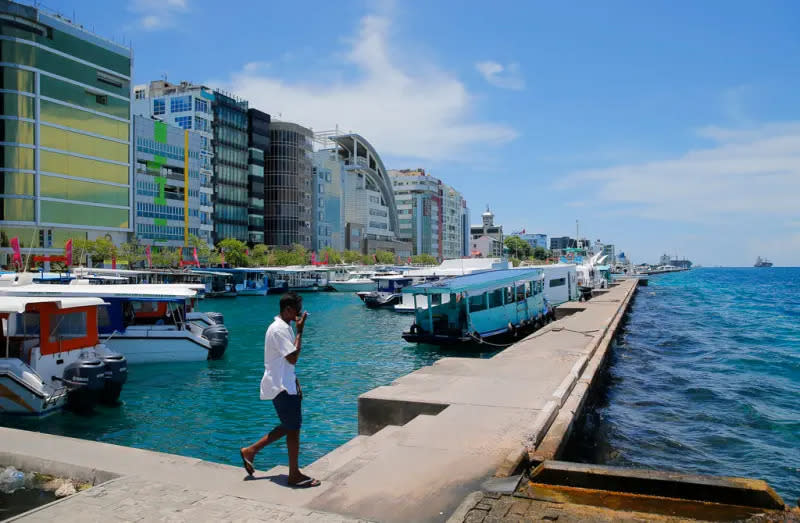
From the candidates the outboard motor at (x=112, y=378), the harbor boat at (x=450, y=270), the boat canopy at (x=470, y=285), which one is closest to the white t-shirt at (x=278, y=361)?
the outboard motor at (x=112, y=378)

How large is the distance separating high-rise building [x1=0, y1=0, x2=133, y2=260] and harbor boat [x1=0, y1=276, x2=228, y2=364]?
1874 inches

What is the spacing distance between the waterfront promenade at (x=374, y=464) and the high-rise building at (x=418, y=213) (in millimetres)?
173102

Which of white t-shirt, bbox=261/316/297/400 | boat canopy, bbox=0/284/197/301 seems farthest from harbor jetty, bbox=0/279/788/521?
boat canopy, bbox=0/284/197/301

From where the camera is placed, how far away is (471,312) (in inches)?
1118

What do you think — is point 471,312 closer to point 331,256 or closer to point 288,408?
point 288,408

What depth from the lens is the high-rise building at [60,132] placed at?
68.2m

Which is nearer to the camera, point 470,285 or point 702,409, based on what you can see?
point 702,409

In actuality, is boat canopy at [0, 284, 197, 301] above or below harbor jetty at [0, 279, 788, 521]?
above

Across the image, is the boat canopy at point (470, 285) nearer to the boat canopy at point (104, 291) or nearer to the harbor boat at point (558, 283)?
the boat canopy at point (104, 291)

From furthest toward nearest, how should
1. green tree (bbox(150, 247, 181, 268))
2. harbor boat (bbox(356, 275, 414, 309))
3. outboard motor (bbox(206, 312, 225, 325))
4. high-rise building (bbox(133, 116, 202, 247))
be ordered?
high-rise building (bbox(133, 116, 202, 247))
green tree (bbox(150, 247, 181, 268))
harbor boat (bbox(356, 275, 414, 309))
outboard motor (bbox(206, 312, 225, 325))

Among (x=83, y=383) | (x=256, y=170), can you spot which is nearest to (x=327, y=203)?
(x=256, y=170)

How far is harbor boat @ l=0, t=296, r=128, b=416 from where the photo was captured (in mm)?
15852

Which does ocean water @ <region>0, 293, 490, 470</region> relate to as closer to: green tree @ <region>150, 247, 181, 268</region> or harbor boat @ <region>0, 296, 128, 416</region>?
harbor boat @ <region>0, 296, 128, 416</region>

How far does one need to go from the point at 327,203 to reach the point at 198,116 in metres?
42.0
